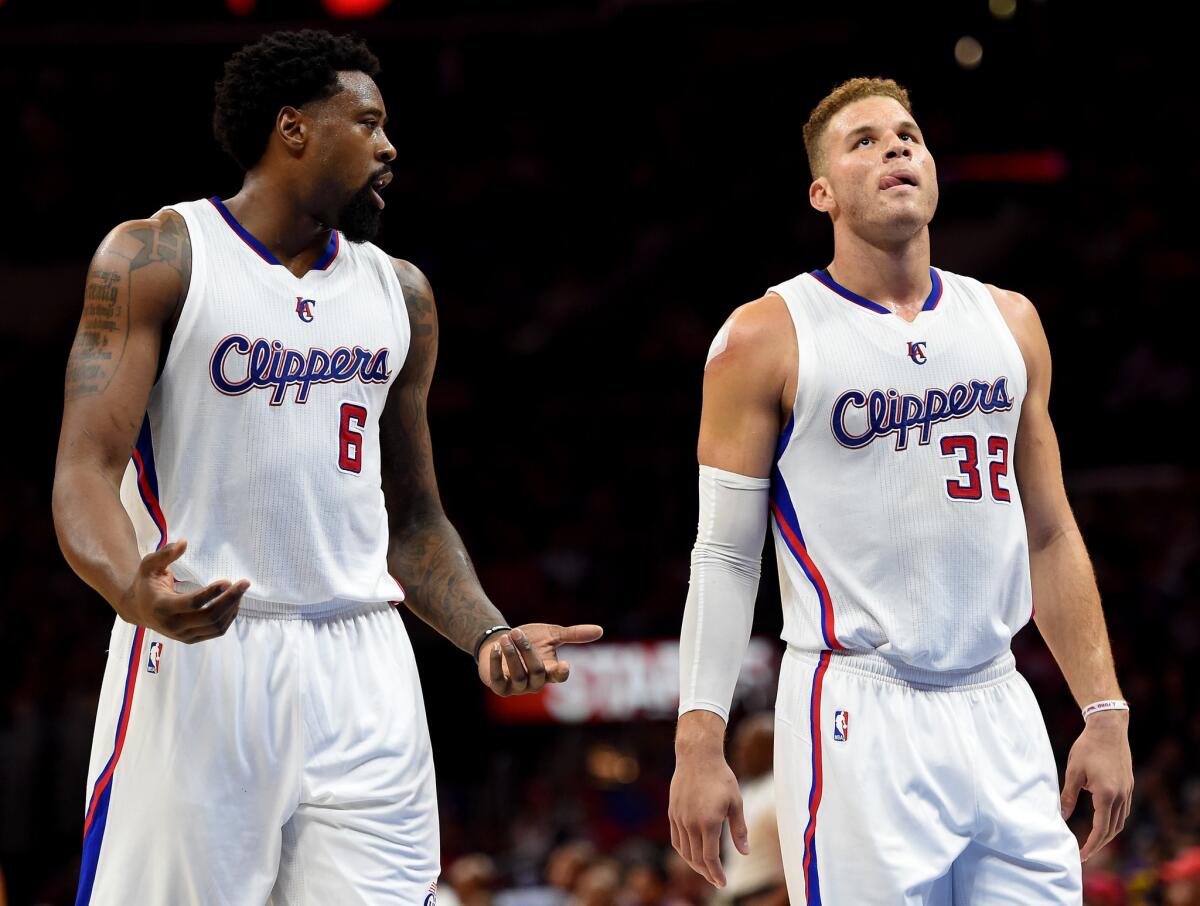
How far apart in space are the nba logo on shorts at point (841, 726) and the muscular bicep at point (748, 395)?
58cm

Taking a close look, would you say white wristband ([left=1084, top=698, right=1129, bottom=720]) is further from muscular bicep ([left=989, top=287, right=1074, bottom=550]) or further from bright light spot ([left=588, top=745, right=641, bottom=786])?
bright light spot ([left=588, top=745, right=641, bottom=786])

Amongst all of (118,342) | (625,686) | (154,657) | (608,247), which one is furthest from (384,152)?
(608,247)

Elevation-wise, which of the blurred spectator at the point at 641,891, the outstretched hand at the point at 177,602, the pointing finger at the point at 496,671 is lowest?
the blurred spectator at the point at 641,891

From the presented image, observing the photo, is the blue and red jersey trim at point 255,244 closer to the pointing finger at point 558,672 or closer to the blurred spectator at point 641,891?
the pointing finger at point 558,672

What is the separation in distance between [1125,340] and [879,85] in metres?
11.5

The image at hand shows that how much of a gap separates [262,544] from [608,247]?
14.5 m

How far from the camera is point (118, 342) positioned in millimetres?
3408

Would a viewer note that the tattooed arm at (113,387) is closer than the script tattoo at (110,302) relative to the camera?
Yes

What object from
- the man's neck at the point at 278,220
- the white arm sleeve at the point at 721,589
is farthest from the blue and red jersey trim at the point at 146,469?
the white arm sleeve at the point at 721,589

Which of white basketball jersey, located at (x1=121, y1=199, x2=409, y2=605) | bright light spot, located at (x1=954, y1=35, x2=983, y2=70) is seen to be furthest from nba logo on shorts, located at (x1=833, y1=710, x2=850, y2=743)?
bright light spot, located at (x1=954, y1=35, x2=983, y2=70)

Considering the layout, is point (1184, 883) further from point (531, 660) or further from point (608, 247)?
point (608, 247)

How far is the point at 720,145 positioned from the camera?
18.0 meters

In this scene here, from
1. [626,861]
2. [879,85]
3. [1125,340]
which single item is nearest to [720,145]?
[1125,340]

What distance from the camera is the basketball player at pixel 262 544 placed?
3305 mm
